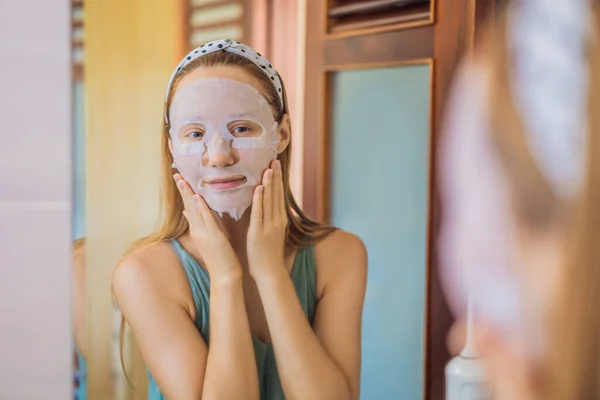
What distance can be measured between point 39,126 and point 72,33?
0.17m

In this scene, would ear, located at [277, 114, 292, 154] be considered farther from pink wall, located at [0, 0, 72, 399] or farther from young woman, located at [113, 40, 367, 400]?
pink wall, located at [0, 0, 72, 399]

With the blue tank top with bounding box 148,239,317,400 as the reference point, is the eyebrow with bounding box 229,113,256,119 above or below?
above

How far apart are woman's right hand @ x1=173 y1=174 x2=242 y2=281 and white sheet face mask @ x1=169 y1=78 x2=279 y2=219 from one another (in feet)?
0.07

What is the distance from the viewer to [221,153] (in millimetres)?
908

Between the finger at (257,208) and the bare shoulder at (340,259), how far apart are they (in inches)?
3.5

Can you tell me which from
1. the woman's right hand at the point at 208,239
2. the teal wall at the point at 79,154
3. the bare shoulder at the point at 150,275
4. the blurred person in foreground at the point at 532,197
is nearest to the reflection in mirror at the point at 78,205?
the teal wall at the point at 79,154

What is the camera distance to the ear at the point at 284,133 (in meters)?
0.92

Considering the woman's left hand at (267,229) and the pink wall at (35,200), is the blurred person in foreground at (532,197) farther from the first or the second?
the pink wall at (35,200)

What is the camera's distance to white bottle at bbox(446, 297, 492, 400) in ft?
2.78

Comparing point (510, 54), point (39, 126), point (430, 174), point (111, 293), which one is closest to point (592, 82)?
point (510, 54)

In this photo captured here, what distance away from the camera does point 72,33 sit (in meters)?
1.09

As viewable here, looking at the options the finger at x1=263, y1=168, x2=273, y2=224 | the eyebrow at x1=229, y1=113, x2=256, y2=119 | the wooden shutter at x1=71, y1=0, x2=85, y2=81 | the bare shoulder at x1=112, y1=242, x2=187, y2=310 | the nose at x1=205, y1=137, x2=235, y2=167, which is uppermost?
the wooden shutter at x1=71, y1=0, x2=85, y2=81

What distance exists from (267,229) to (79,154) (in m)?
0.37

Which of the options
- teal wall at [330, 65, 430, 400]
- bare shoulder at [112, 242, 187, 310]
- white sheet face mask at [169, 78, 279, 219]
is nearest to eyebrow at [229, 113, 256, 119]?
white sheet face mask at [169, 78, 279, 219]
